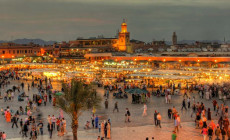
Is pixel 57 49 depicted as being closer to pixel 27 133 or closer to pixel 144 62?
pixel 144 62

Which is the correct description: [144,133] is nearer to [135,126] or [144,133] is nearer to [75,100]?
[135,126]

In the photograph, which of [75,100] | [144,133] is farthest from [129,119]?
[75,100]

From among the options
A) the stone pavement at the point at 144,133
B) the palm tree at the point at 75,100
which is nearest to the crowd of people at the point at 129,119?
the stone pavement at the point at 144,133

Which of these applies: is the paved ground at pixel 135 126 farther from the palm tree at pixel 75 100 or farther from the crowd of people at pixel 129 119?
the palm tree at pixel 75 100

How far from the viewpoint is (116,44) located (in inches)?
2945

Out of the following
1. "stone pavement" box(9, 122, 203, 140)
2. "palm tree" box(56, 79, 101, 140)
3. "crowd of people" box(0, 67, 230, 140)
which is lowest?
"stone pavement" box(9, 122, 203, 140)

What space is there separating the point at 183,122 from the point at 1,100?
1508 centimetres

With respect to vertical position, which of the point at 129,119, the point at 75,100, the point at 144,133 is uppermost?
the point at 75,100

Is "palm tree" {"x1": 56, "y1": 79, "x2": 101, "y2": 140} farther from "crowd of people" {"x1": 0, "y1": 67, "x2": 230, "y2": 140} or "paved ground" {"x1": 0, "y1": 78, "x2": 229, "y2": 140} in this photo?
"paved ground" {"x1": 0, "y1": 78, "x2": 229, "y2": 140}

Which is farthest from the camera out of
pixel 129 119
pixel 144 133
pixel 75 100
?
pixel 129 119

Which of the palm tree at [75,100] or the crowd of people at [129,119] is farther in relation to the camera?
the crowd of people at [129,119]

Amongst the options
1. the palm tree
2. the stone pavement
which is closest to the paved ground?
the stone pavement

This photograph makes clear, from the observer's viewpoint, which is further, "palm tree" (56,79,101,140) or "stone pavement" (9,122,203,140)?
"stone pavement" (9,122,203,140)

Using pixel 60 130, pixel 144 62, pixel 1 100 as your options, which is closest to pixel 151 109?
pixel 60 130
